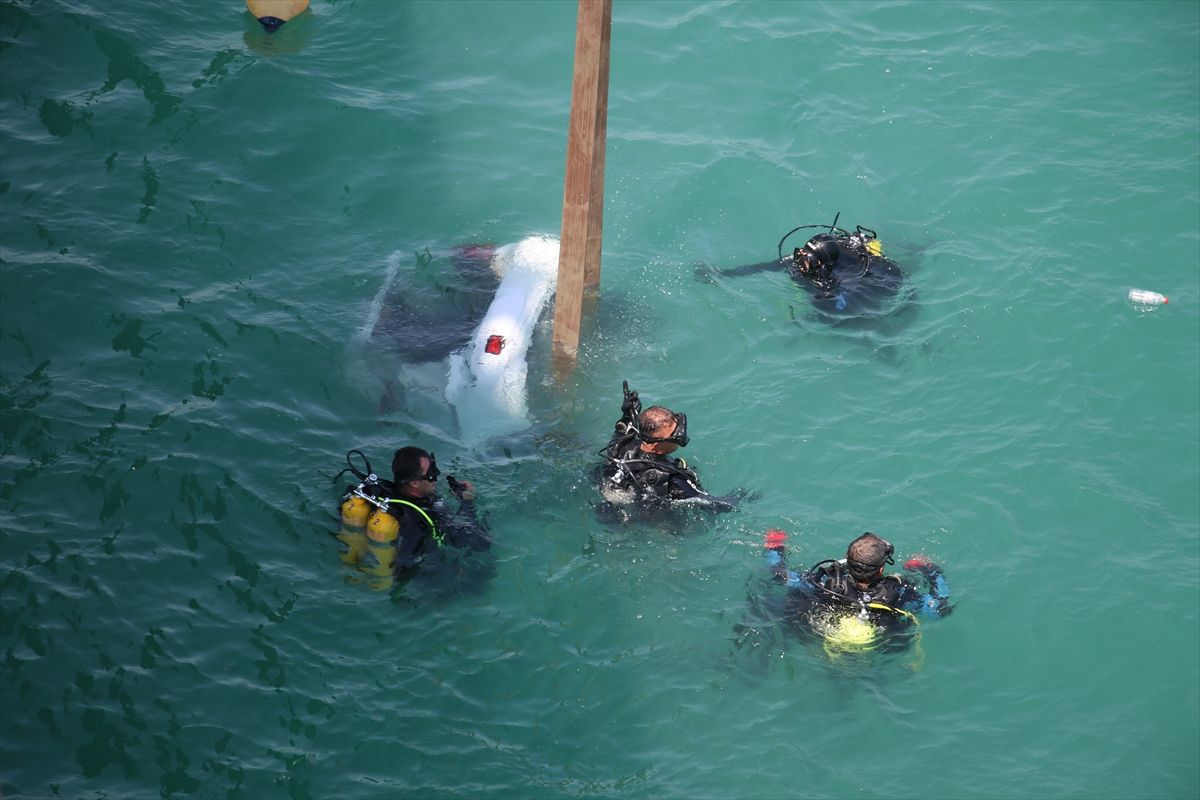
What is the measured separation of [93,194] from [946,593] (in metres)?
8.61

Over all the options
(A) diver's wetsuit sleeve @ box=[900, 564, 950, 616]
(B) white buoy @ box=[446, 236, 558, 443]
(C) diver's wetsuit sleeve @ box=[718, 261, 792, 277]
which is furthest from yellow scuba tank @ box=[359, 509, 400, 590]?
(C) diver's wetsuit sleeve @ box=[718, 261, 792, 277]

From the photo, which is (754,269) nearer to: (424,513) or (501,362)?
(501,362)

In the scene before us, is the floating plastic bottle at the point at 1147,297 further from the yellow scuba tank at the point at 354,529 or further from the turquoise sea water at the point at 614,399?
the yellow scuba tank at the point at 354,529

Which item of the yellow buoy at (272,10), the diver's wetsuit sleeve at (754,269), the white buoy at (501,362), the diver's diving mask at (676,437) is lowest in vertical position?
the diver's diving mask at (676,437)

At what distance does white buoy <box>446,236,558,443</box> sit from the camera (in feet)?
33.9

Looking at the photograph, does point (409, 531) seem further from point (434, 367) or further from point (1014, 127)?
point (1014, 127)

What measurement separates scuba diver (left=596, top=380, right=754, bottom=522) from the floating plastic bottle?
16.6 ft

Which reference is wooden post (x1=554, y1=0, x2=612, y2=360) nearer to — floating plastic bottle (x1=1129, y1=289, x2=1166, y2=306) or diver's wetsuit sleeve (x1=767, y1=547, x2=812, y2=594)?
diver's wetsuit sleeve (x1=767, y1=547, x2=812, y2=594)

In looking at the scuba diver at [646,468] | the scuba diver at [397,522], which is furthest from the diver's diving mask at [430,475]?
the scuba diver at [646,468]

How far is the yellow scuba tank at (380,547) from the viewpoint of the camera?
27.8 feet

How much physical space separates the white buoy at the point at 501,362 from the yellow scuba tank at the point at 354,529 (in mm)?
1724

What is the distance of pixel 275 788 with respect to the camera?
299 inches

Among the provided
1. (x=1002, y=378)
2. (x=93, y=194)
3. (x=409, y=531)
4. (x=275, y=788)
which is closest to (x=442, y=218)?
(x=93, y=194)

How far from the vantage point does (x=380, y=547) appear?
28.4ft
